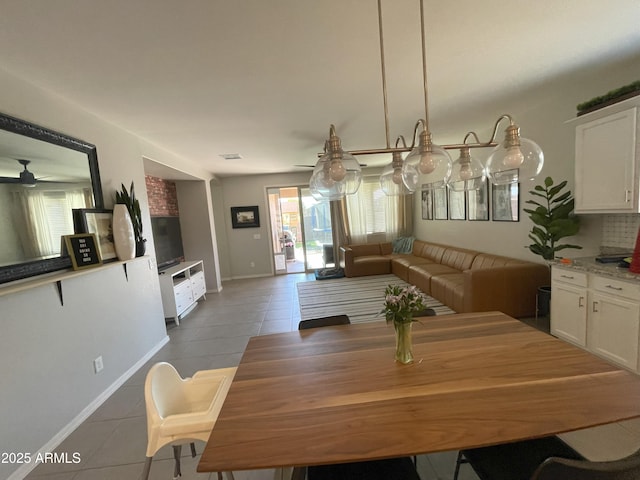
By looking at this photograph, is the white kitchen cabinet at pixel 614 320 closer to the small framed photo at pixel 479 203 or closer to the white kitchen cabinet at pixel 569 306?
the white kitchen cabinet at pixel 569 306

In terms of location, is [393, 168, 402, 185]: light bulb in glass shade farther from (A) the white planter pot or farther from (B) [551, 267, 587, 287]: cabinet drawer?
(A) the white planter pot

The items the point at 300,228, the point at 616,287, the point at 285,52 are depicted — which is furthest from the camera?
the point at 300,228

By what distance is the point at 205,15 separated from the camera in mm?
1407

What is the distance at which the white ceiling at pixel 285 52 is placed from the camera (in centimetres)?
141

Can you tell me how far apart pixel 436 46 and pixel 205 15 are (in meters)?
1.48

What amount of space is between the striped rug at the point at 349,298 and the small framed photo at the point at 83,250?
2530 mm

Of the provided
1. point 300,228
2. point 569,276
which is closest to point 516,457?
point 569,276

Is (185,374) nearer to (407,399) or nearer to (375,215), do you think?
(407,399)

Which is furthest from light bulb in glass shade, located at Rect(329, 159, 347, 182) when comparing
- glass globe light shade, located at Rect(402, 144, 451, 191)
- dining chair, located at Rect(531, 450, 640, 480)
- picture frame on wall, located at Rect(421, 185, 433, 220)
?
picture frame on wall, located at Rect(421, 185, 433, 220)

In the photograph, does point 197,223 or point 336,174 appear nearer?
point 336,174

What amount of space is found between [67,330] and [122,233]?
0.94 meters

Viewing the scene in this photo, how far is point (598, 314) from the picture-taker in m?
2.20

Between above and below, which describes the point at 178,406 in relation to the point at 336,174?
below

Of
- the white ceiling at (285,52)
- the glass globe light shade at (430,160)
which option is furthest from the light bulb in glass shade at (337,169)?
the white ceiling at (285,52)
